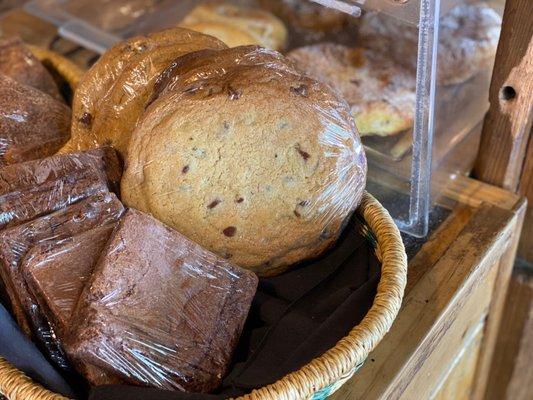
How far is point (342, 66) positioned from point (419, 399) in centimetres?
69

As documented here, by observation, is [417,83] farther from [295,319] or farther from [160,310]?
[160,310]

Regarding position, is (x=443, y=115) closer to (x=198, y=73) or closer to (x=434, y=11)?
(x=434, y=11)

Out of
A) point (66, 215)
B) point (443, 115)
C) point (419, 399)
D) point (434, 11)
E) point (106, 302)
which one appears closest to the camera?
point (106, 302)

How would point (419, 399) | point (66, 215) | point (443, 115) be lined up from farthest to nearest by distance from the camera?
1. point (443, 115)
2. point (419, 399)
3. point (66, 215)

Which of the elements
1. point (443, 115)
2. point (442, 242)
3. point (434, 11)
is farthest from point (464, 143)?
point (434, 11)

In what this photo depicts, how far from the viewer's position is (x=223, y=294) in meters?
0.90

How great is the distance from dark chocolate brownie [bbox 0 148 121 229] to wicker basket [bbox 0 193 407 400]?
22 cm

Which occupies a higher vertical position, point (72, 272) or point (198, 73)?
point (198, 73)

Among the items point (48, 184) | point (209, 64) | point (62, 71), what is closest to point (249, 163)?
point (209, 64)

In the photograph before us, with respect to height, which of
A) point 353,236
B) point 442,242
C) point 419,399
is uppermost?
point 353,236

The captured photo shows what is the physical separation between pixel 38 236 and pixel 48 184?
0.09m

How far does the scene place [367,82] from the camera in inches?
55.6

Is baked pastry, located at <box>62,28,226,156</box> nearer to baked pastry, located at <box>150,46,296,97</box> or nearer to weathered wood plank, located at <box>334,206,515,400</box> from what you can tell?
baked pastry, located at <box>150,46,296,97</box>

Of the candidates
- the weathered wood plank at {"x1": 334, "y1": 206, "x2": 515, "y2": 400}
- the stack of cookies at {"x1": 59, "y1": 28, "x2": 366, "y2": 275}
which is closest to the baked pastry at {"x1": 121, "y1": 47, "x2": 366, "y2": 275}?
the stack of cookies at {"x1": 59, "y1": 28, "x2": 366, "y2": 275}
